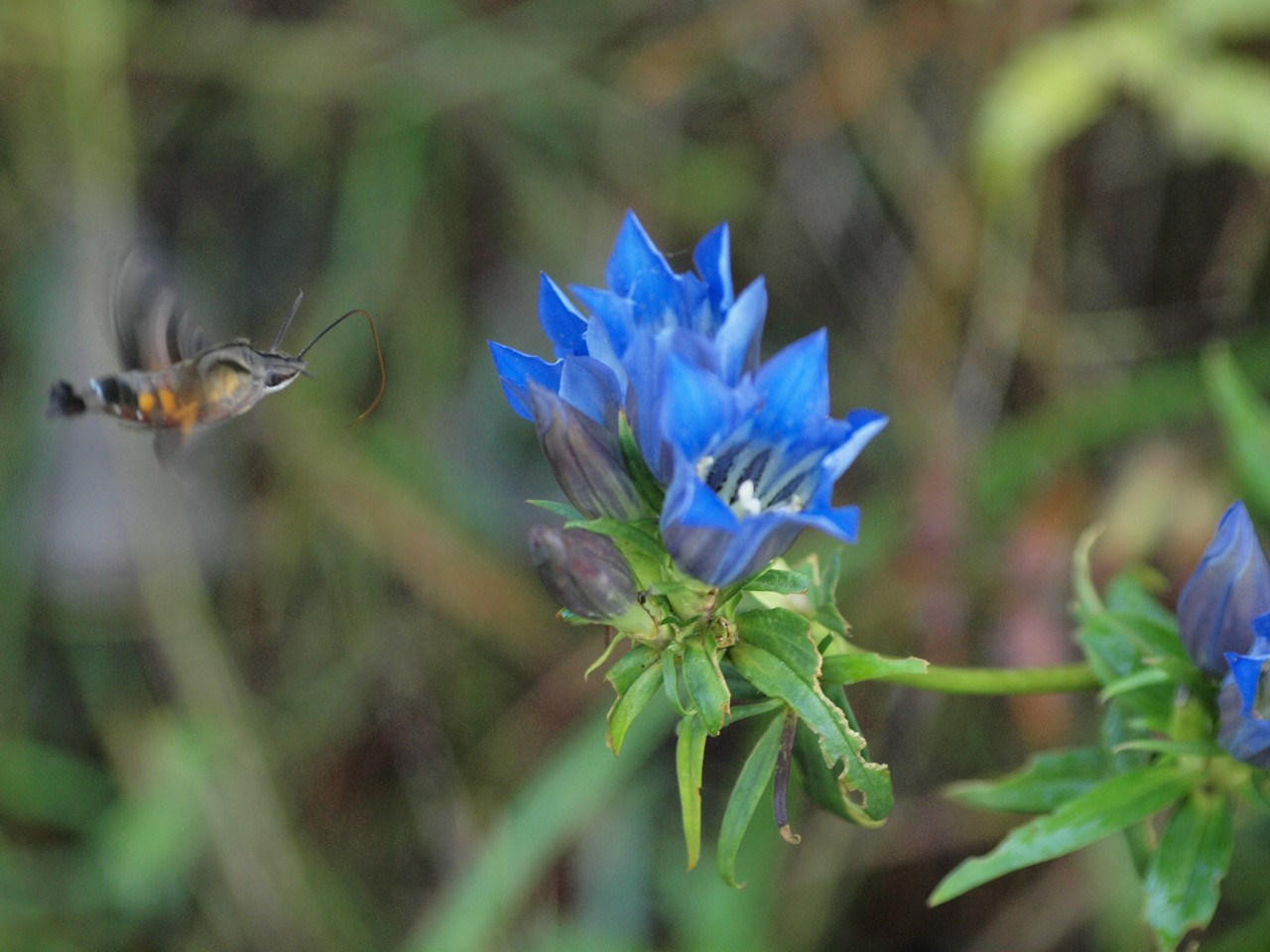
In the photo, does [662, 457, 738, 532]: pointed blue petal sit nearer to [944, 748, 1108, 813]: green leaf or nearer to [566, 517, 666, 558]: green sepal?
[566, 517, 666, 558]: green sepal

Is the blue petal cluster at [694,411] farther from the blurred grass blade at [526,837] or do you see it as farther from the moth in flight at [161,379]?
the blurred grass blade at [526,837]

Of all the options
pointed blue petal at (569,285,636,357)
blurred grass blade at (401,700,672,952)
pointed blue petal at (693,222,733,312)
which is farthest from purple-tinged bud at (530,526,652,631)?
blurred grass blade at (401,700,672,952)

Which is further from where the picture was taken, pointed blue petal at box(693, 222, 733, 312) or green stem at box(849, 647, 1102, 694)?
green stem at box(849, 647, 1102, 694)

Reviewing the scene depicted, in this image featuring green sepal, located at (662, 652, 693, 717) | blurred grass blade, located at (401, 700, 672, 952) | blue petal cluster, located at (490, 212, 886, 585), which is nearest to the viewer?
blue petal cluster, located at (490, 212, 886, 585)

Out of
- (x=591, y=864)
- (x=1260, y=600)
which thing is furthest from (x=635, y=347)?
(x=591, y=864)

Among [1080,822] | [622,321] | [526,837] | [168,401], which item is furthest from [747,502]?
[526,837]

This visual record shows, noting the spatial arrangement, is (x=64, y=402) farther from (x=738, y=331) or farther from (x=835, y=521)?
(x=835, y=521)
